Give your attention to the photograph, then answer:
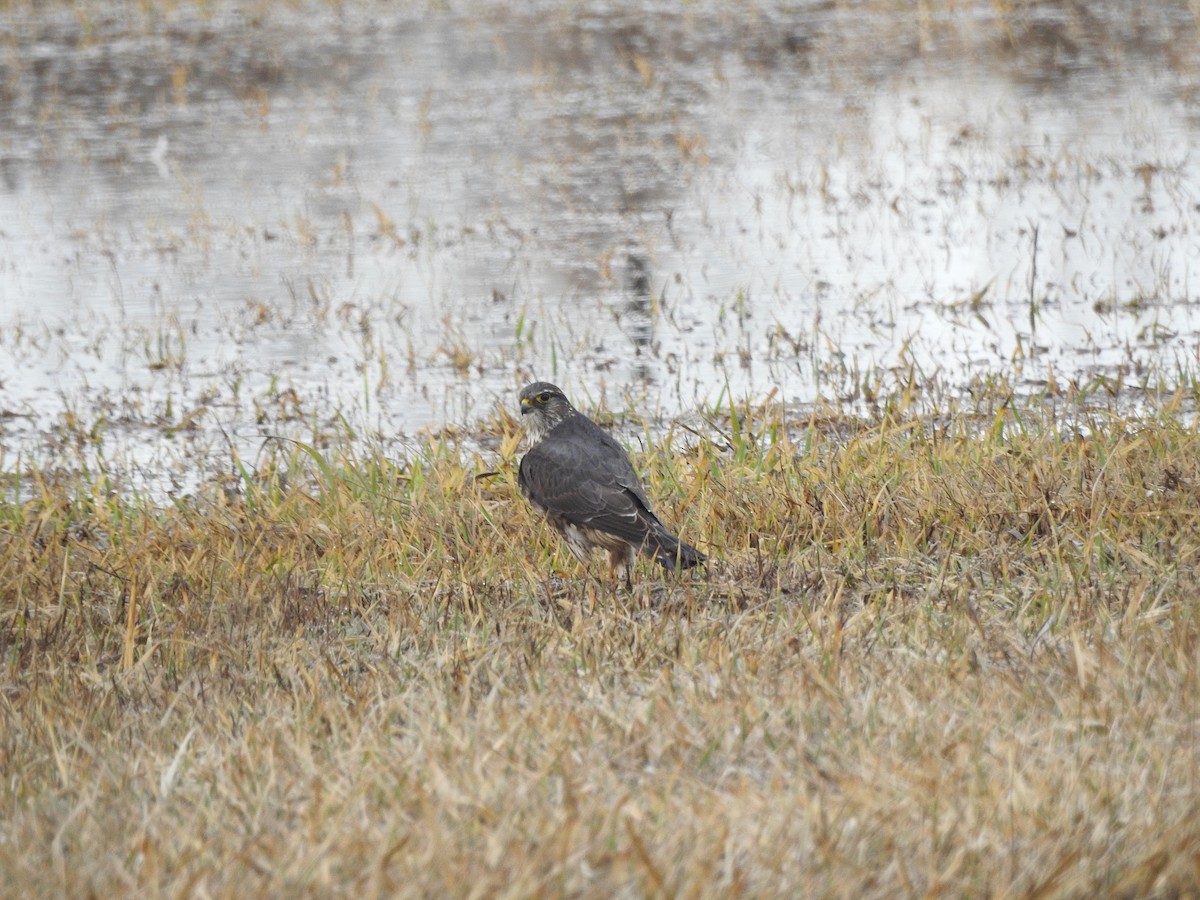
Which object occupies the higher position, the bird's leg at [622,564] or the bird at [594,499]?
the bird at [594,499]

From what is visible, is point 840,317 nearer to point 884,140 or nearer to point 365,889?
point 884,140

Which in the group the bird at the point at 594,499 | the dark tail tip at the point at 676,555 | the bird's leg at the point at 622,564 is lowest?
the bird's leg at the point at 622,564

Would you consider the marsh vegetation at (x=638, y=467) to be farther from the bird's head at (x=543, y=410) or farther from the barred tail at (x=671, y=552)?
the bird's head at (x=543, y=410)

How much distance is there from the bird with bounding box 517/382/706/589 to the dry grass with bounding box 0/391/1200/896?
0.48 feet

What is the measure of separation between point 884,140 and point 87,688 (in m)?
10.7

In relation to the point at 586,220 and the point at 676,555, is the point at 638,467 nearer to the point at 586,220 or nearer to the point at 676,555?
the point at 676,555

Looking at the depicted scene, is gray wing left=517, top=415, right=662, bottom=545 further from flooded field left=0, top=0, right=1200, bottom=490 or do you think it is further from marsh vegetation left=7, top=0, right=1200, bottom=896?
flooded field left=0, top=0, right=1200, bottom=490

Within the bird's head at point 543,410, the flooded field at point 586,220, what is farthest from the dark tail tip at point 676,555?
the flooded field at point 586,220

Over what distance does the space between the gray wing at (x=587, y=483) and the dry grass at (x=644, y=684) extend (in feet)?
0.69

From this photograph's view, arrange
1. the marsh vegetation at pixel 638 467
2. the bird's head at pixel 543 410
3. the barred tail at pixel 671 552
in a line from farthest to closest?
the bird's head at pixel 543 410 < the barred tail at pixel 671 552 < the marsh vegetation at pixel 638 467

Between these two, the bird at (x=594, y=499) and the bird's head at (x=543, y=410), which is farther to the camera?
the bird's head at (x=543, y=410)

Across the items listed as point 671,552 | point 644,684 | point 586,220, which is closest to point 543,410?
point 671,552

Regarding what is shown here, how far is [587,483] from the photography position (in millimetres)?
5277

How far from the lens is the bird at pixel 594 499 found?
5.12 meters
